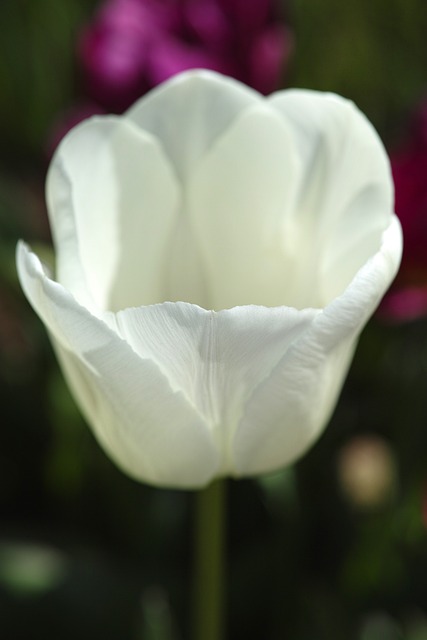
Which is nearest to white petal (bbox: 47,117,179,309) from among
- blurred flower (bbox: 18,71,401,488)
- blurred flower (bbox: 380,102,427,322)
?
blurred flower (bbox: 18,71,401,488)

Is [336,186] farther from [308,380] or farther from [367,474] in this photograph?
[367,474]

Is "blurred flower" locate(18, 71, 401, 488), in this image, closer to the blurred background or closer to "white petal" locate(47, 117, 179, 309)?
"white petal" locate(47, 117, 179, 309)

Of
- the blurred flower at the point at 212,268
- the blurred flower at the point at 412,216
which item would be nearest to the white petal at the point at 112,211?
the blurred flower at the point at 212,268

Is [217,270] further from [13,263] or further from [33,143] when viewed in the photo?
[33,143]

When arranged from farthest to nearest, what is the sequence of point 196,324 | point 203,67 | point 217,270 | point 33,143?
point 33,143, point 203,67, point 217,270, point 196,324

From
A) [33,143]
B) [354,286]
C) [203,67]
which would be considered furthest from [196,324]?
[33,143]

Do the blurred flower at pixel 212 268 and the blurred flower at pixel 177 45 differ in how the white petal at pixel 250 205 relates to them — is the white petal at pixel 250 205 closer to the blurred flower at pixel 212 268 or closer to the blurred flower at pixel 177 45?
the blurred flower at pixel 212 268

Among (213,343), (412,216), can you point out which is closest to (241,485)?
(412,216)
